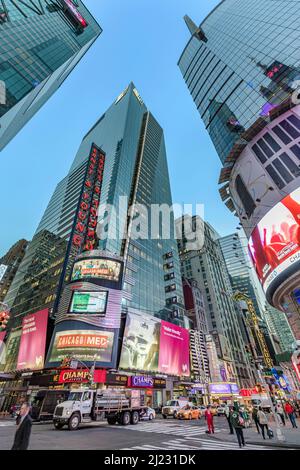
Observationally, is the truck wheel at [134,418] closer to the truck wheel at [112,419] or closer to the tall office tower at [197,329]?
the truck wheel at [112,419]

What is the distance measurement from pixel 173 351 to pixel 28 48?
83015mm

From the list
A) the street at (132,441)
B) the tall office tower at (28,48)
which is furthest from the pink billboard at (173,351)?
the tall office tower at (28,48)

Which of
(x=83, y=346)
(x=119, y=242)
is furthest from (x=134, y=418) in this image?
(x=119, y=242)

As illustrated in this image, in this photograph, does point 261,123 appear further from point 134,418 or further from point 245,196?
point 134,418

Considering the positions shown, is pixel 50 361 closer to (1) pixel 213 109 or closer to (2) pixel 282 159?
(2) pixel 282 159

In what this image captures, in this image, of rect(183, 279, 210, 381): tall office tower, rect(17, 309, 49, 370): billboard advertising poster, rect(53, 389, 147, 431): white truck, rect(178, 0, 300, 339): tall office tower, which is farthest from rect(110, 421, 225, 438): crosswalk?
rect(183, 279, 210, 381): tall office tower

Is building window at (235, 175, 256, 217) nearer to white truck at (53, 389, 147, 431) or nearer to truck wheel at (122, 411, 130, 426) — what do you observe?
white truck at (53, 389, 147, 431)

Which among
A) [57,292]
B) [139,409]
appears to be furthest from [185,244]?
[139,409]

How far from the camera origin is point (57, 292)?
53.6 metres

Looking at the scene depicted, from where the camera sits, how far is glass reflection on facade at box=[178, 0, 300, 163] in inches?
1735

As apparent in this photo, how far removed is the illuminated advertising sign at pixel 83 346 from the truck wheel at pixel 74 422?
2119cm

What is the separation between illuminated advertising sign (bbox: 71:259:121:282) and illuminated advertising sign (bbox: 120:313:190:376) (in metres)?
9.11

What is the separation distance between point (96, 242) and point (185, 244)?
218 ft

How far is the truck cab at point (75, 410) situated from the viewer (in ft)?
52.8
